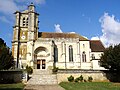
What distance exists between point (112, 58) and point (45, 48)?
854 inches

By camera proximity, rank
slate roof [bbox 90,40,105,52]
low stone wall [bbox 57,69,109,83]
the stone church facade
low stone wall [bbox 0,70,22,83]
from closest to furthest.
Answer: low stone wall [bbox 0,70,22,83] → low stone wall [bbox 57,69,109,83] → the stone church facade → slate roof [bbox 90,40,105,52]

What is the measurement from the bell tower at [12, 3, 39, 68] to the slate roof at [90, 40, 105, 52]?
15520mm

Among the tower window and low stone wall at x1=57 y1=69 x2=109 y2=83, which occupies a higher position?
the tower window

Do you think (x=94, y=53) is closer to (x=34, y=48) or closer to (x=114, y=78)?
(x=34, y=48)

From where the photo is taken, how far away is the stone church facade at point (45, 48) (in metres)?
52.2

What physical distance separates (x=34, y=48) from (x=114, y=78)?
22375mm

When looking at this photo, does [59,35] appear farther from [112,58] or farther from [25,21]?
[112,58]

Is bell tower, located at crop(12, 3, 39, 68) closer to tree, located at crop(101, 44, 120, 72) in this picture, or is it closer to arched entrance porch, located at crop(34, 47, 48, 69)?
arched entrance porch, located at crop(34, 47, 48, 69)

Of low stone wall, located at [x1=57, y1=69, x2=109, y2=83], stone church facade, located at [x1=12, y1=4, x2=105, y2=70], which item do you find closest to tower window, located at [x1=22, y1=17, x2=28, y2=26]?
stone church facade, located at [x1=12, y1=4, x2=105, y2=70]

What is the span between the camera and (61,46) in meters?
54.6

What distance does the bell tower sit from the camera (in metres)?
53.1

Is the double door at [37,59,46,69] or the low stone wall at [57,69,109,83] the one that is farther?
the double door at [37,59,46,69]

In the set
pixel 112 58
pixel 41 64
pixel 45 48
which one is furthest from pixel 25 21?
pixel 112 58

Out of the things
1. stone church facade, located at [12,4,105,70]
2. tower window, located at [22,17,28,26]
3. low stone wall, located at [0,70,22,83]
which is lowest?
low stone wall, located at [0,70,22,83]
